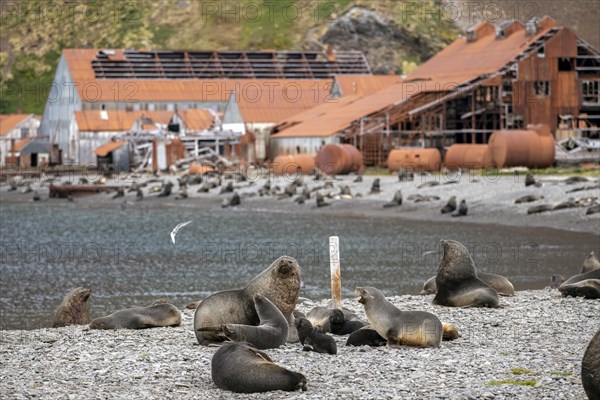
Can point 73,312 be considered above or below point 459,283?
below

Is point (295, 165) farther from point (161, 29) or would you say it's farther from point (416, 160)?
point (161, 29)

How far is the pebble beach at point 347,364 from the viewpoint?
422 inches

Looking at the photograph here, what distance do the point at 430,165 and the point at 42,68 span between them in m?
103

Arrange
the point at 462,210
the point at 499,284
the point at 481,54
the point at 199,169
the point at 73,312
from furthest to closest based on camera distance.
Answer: the point at 199,169 < the point at 481,54 < the point at 462,210 < the point at 499,284 < the point at 73,312

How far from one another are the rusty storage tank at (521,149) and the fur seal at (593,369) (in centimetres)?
4643

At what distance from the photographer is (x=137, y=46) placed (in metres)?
150

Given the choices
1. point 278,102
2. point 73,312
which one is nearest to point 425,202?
point 73,312

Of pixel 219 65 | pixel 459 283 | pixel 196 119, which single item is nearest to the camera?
pixel 459 283

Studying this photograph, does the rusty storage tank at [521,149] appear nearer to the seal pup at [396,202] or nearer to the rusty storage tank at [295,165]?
the seal pup at [396,202]

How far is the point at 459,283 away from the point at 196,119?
77.4 meters

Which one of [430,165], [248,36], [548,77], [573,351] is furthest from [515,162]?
[248,36]

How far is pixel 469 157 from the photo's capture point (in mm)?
57719

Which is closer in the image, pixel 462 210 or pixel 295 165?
pixel 462 210

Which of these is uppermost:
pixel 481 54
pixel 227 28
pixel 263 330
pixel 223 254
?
pixel 227 28
